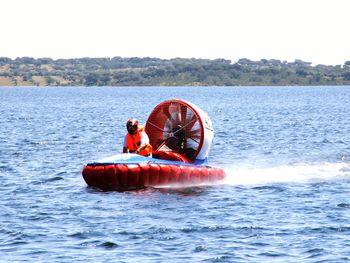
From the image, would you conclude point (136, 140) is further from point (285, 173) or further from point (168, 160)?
point (285, 173)

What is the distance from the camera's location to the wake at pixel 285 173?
32.0 meters

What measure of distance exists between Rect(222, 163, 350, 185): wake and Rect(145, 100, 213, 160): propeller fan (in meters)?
1.81

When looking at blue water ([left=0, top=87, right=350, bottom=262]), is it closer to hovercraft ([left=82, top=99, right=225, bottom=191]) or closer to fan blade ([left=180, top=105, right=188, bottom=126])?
hovercraft ([left=82, top=99, right=225, bottom=191])

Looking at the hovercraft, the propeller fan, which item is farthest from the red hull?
the propeller fan

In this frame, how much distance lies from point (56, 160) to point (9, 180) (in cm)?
823

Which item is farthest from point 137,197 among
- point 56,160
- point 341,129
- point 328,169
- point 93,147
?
point 341,129

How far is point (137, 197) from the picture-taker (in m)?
27.2

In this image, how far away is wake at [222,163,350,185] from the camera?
32000mm

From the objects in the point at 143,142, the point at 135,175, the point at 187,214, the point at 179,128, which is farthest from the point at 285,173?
the point at 187,214

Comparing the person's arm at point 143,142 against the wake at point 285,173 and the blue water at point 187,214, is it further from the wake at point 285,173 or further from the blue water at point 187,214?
the wake at point 285,173

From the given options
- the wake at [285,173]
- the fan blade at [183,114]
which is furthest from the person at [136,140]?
the wake at [285,173]

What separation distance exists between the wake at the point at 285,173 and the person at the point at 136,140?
3599mm

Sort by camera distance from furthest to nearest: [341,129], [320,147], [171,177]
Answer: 1. [341,129]
2. [320,147]
3. [171,177]

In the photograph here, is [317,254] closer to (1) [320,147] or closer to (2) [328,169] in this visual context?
(2) [328,169]
